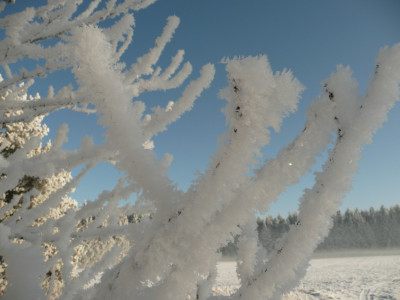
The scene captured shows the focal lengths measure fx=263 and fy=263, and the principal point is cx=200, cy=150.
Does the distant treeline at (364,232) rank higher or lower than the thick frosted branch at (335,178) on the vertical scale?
lower

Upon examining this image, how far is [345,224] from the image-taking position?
34594 mm

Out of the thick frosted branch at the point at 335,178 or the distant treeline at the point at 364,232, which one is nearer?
the thick frosted branch at the point at 335,178

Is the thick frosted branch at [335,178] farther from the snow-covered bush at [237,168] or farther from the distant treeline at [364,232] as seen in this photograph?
the distant treeline at [364,232]

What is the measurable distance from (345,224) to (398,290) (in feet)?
90.1

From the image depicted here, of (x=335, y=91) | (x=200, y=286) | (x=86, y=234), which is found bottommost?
(x=200, y=286)

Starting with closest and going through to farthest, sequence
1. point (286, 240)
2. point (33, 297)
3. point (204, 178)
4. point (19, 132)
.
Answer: point (204, 178)
point (286, 240)
point (33, 297)
point (19, 132)

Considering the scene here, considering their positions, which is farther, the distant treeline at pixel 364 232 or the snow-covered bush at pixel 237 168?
the distant treeline at pixel 364 232

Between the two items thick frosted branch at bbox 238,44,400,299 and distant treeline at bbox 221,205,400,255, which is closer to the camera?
thick frosted branch at bbox 238,44,400,299

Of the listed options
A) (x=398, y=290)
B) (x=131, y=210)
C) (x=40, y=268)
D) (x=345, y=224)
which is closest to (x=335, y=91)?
(x=40, y=268)

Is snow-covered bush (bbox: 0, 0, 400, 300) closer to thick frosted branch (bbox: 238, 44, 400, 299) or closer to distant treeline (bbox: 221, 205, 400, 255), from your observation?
thick frosted branch (bbox: 238, 44, 400, 299)

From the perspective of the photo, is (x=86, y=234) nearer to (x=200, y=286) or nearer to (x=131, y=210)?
(x=131, y=210)

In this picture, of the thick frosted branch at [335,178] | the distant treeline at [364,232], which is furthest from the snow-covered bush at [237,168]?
the distant treeline at [364,232]

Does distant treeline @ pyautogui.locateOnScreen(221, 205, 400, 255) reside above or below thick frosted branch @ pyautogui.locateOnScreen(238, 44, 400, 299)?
below

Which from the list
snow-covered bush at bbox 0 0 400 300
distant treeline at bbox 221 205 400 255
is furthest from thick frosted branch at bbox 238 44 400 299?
distant treeline at bbox 221 205 400 255
